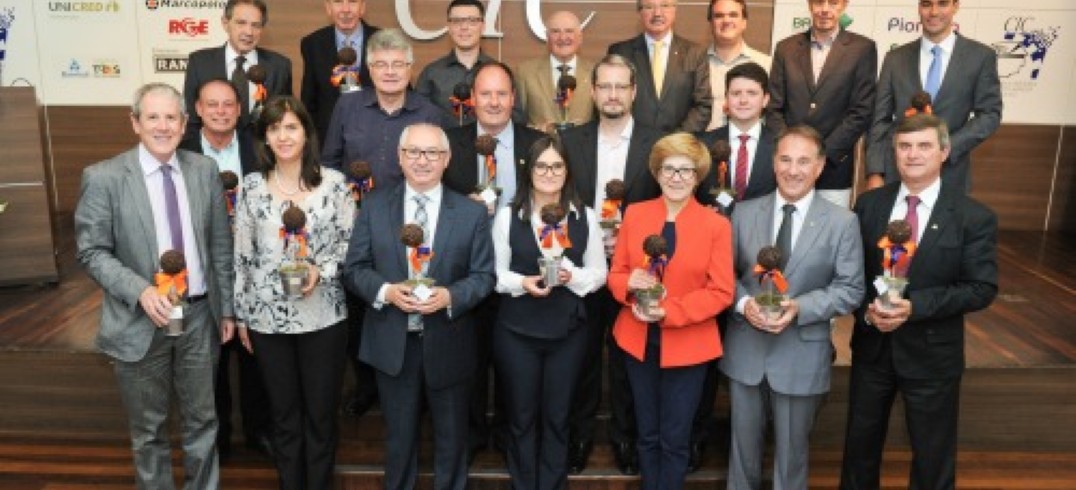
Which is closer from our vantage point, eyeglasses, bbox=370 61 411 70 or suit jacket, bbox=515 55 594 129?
eyeglasses, bbox=370 61 411 70

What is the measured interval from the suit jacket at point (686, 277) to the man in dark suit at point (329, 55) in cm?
Answer: 215

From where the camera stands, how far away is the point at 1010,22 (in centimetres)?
784

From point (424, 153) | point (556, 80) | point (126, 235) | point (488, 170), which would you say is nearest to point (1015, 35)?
point (556, 80)

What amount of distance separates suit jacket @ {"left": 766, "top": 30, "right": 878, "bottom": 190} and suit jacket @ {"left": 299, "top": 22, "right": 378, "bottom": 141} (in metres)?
2.26

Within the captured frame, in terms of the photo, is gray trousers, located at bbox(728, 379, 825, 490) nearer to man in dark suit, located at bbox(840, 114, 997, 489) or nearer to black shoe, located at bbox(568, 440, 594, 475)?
man in dark suit, located at bbox(840, 114, 997, 489)

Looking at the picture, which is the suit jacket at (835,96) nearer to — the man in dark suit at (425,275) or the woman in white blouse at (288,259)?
the man in dark suit at (425,275)

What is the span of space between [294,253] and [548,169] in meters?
1.02

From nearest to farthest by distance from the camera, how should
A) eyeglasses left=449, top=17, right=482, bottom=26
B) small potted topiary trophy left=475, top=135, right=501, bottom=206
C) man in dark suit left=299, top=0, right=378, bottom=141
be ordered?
small potted topiary trophy left=475, top=135, right=501, bottom=206 < eyeglasses left=449, top=17, right=482, bottom=26 < man in dark suit left=299, top=0, right=378, bottom=141

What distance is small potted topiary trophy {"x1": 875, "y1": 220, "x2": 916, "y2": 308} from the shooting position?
3.16 meters

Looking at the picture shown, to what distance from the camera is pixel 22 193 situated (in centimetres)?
596

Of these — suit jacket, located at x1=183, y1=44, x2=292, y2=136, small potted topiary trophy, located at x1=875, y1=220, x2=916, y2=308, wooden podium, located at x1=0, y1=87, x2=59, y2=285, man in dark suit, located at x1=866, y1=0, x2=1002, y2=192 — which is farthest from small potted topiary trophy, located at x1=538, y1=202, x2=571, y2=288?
wooden podium, located at x1=0, y1=87, x2=59, y2=285

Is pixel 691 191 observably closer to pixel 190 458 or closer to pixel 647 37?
pixel 647 37

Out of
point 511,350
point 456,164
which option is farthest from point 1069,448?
point 456,164

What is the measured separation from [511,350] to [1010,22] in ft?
21.3
